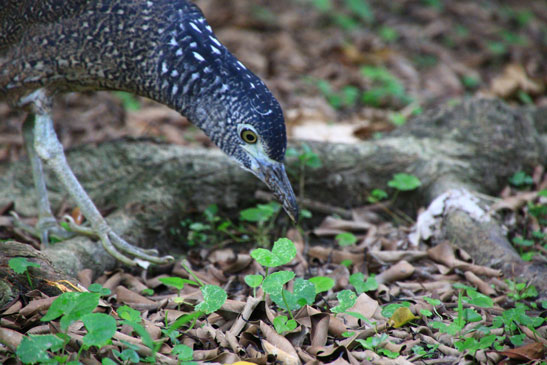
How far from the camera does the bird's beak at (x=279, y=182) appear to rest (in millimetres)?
3646

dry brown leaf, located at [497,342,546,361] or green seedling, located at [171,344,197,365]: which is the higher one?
green seedling, located at [171,344,197,365]

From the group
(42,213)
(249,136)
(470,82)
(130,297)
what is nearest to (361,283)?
(249,136)

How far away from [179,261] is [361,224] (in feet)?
4.83

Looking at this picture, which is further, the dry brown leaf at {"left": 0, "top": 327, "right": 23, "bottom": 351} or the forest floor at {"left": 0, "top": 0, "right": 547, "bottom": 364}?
the forest floor at {"left": 0, "top": 0, "right": 547, "bottom": 364}

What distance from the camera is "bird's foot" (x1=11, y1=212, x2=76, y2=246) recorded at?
13.2ft

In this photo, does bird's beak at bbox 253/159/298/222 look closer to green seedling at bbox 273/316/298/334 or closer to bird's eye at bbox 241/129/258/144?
bird's eye at bbox 241/129/258/144

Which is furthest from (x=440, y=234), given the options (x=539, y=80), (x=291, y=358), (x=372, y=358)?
(x=539, y=80)

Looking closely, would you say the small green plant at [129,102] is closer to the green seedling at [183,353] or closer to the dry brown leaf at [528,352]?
the green seedling at [183,353]

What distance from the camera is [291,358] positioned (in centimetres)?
274

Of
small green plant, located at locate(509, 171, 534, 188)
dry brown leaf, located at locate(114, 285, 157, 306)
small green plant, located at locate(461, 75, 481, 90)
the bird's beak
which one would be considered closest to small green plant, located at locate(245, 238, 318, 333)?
the bird's beak

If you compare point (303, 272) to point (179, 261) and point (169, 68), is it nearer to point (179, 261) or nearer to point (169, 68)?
point (179, 261)

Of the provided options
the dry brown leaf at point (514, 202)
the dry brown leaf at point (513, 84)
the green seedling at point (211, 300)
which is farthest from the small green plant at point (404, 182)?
the dry brown leaf at point (513, 84)

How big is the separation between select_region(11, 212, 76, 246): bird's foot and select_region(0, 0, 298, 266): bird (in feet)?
0.33

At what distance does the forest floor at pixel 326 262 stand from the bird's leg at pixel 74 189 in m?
0.18
